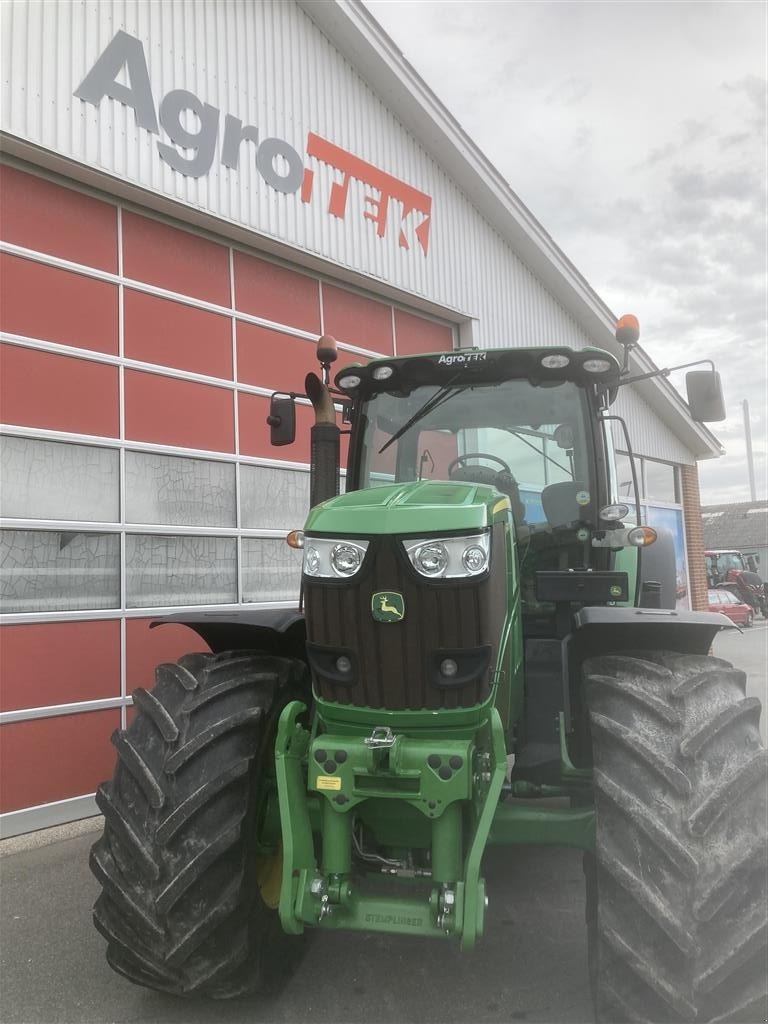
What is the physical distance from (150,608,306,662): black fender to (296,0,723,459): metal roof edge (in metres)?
6.60

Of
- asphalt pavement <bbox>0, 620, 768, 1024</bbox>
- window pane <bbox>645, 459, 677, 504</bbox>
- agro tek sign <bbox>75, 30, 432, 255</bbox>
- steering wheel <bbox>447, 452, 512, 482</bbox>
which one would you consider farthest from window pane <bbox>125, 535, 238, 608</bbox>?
window pane <bbox>645, 459, 677, 504</bbox>

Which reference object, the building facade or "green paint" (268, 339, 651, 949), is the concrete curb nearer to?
the building facade

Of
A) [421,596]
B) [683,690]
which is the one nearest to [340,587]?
[421,596]

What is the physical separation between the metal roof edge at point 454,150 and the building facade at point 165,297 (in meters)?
0.04

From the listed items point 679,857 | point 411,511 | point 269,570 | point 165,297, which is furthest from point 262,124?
point 679,857

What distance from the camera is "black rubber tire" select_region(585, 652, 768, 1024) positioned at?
2.13m

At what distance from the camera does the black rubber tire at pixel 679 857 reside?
213 centimetres

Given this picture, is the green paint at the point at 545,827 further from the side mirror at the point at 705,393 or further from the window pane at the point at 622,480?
the side mirror at the point at 705,393

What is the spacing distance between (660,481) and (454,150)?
345 inches

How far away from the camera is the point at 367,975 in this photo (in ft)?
9.66

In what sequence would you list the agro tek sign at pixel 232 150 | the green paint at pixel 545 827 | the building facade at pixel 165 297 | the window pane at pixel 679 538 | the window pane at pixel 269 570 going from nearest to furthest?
the green paint at pixel 545 827
the building facade at pixel 165 297
the agro tek sign at pixel 232 150
the window pane at pixel 269 570
the window pane at pixel 679 538

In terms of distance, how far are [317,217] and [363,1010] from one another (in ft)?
21.4

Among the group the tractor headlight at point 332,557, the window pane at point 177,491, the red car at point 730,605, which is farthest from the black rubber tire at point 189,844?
the red car at point 730,605

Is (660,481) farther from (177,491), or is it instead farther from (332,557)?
(332,557)
